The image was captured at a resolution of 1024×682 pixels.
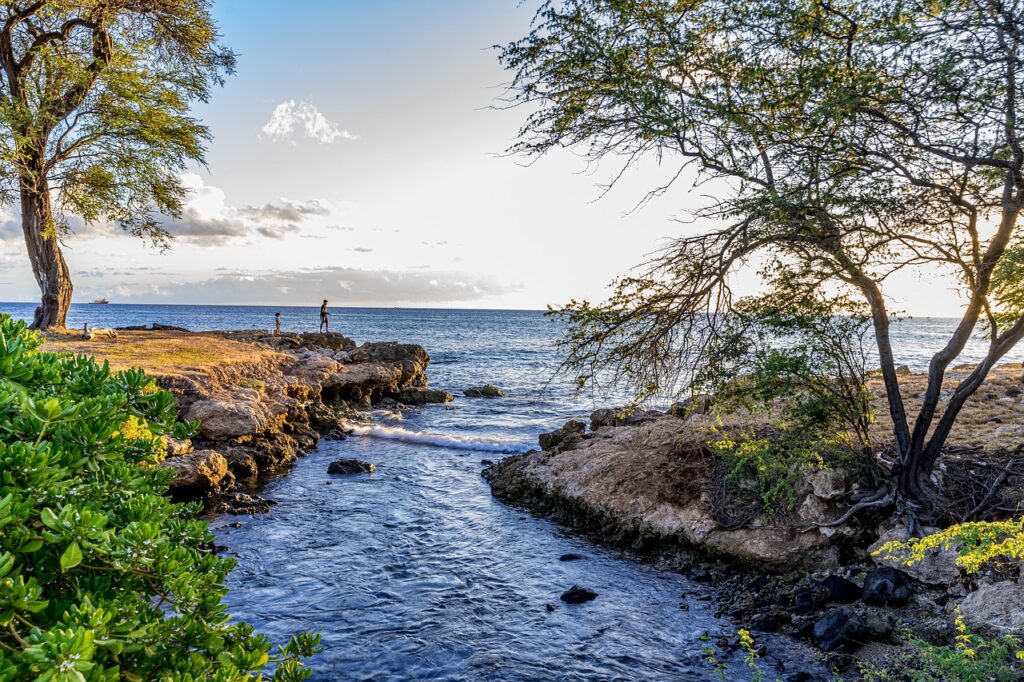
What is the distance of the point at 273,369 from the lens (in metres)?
21.3

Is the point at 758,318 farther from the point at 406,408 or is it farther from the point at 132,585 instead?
the point at 406,408

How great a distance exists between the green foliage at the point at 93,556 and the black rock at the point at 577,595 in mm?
6378

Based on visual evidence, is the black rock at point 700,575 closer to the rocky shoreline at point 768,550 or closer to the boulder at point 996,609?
the rocky shoreline at point 768,550

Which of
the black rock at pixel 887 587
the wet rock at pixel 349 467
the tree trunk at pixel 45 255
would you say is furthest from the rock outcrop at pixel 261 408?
the black rock at pixel 887 587

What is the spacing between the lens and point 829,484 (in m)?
9.54

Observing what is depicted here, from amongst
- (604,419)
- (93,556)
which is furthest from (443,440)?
(93,556)

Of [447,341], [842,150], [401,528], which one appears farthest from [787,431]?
[447,341]

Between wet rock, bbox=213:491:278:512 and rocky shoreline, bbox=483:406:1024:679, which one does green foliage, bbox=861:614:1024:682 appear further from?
wet rock, bbox=213:491:278:512

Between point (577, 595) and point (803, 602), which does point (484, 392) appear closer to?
point (577, 595)

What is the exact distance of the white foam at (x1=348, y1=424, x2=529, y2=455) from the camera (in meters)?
19.8

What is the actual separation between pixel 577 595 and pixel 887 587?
4.30m

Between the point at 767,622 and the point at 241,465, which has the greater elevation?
the point at 767,622

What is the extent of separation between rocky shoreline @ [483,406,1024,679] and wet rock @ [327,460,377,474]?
4.10 m

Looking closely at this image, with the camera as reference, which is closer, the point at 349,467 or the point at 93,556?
the point at 93,556
